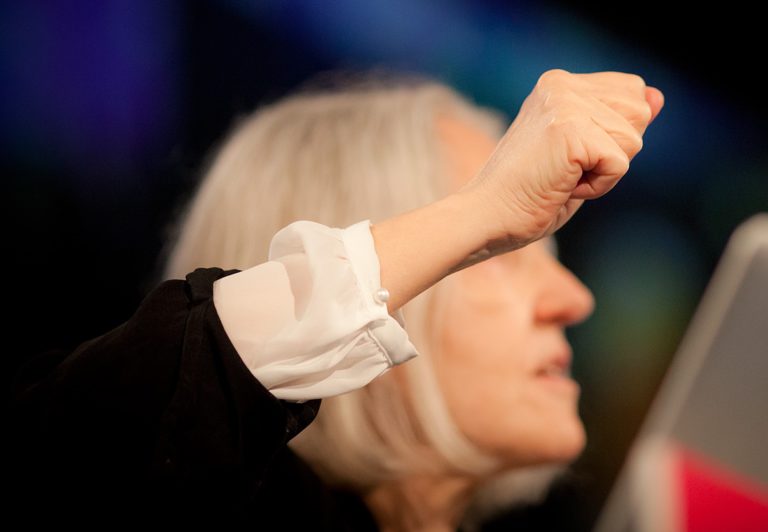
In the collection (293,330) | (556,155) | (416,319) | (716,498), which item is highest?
(556,155)

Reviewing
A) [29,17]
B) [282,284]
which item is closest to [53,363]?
[282,284]

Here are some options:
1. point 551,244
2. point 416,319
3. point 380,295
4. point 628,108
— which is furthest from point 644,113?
point 551,244

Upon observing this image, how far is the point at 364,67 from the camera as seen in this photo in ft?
3.36

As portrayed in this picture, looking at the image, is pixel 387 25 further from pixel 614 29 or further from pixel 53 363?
pixel 53 363

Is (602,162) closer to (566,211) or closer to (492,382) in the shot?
(566,211)

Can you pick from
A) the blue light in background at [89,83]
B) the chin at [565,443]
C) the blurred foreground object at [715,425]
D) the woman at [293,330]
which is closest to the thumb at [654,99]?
the woman at [293,330]

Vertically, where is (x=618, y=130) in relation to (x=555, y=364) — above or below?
above

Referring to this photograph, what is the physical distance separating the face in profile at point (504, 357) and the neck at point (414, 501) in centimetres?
9

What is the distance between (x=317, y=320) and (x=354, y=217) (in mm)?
398

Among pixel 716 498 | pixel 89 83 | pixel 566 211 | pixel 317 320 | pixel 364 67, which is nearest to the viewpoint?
pixel 317 320

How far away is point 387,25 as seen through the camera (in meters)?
1.02

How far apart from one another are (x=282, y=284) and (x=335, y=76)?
0.57 metres

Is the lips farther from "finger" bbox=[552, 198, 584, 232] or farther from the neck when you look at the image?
"finger" bbox=[552, 198, 584, 232]

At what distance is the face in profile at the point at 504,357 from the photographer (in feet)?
2.86
